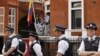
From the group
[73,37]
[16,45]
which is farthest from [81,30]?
[16,45]

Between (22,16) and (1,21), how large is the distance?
21.3 ft

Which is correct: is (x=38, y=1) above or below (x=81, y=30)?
above

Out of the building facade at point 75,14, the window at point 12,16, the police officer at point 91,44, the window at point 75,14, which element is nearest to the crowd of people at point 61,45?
the police officer at point 91,44

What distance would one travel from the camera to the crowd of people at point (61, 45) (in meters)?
6.80

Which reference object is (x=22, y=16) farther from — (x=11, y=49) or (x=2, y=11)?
(x=11, y=49)

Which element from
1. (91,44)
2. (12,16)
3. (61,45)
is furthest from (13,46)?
(12,16)

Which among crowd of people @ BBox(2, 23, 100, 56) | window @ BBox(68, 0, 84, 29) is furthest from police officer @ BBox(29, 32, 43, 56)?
window @ BBox(68, 0, 84, 29)

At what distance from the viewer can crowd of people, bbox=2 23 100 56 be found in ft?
22.3

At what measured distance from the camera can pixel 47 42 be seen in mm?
18859

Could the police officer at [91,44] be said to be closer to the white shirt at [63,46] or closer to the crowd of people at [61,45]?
the crowd of people at [61,45]

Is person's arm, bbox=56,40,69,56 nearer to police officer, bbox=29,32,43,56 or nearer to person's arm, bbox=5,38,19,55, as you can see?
police officer, bbox=29,32,43,56

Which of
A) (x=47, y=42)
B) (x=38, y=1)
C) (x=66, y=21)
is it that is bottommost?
(x=47, y=42)

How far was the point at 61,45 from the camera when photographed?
303 inches

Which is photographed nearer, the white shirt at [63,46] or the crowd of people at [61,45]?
the crowd of people at [61,45]
